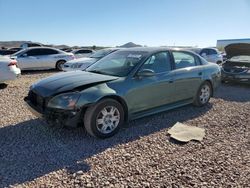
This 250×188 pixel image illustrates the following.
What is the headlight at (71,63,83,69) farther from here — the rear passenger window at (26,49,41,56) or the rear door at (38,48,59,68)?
the rear passenger window at (26,49,41,56)

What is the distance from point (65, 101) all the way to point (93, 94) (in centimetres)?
46

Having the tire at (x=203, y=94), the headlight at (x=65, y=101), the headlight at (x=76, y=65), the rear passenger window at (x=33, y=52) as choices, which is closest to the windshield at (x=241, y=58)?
the tire at (x=203, y=94)

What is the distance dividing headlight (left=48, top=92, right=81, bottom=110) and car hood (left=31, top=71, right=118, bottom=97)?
0.10 meters

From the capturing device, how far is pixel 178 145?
14.7 feet

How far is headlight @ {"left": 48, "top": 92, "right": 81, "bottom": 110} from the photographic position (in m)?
4.32

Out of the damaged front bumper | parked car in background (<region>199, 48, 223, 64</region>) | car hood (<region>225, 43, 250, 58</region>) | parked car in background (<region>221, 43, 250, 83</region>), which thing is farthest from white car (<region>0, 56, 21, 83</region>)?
parked car in background (<region>199, 48, 223, 64</region>)

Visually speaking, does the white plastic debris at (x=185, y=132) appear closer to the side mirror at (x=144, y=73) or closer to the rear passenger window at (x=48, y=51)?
the side mirror at (x=144, y=73)

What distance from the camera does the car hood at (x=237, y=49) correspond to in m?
9.89

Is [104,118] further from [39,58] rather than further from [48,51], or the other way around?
[48,51]

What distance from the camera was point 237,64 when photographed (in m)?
10.3

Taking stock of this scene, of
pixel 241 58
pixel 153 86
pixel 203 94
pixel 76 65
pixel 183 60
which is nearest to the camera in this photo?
pixel 153 86

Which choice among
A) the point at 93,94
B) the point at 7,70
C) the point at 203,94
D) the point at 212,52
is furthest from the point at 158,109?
the point at 212,52

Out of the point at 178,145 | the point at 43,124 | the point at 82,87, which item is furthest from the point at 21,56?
the point at 178,145

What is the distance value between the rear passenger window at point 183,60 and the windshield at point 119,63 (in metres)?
0.90
